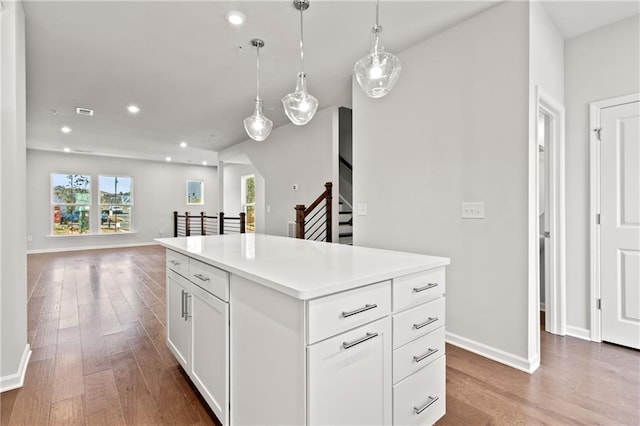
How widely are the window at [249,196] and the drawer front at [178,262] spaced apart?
744 centimetres

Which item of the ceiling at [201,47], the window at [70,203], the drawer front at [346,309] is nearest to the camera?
the drawer front at [346,309]

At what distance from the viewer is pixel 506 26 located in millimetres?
2258

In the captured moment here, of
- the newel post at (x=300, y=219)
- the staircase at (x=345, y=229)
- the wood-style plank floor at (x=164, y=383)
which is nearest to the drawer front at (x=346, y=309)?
the wood-style plank floor at (x=164, y=383)

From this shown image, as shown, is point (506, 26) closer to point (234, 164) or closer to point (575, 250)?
point (575, 250)

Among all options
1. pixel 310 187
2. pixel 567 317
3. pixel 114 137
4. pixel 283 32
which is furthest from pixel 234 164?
pixel 567 317

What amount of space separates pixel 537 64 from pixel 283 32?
6.54 feet

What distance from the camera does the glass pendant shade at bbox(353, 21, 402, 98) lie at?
6.05 feet

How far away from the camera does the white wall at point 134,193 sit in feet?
25.5

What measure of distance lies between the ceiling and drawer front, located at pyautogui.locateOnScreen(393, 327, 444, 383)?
2.28 meters

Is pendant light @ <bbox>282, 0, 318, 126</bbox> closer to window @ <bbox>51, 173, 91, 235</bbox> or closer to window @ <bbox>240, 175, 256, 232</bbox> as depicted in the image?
window @ <bbox>240, 175, 256, 232</bbox>

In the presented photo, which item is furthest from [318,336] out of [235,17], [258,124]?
[235,17]

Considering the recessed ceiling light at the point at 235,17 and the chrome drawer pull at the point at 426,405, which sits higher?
the recessed ceiling light at the point at 235,17

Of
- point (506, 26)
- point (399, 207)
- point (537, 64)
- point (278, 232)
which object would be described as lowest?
point (278, 232)

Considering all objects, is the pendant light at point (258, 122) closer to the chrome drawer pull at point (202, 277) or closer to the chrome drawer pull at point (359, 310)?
the chrome drawer pull at point (202, 277)
